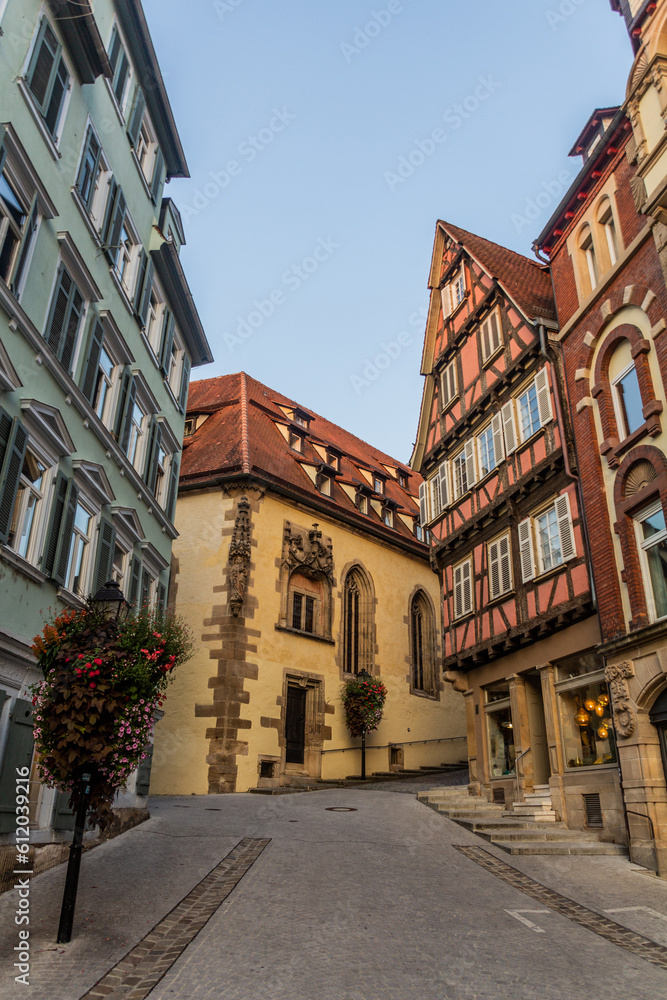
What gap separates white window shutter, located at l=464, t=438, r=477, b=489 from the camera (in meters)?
18.3

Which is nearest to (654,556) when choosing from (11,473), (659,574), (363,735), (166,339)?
(659,574)

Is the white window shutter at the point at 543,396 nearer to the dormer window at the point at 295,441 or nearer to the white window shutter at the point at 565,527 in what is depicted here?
the white window shutter at the point at 565,527

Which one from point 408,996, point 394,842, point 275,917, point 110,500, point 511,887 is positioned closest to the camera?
point 408,996

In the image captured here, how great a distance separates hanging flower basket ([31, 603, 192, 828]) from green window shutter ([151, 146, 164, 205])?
40.2 ft

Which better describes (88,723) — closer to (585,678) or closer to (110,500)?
(110,500)

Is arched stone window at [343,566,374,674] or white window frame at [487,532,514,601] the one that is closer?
white window frame at [487,532,514,601]

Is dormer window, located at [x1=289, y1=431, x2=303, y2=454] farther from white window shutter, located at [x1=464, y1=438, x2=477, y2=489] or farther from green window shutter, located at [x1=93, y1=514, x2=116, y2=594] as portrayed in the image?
green window shutter, located at [x1=93, y1=514, x2=116, y2=594]

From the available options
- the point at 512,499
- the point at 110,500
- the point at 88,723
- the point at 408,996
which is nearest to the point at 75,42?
the point at 110,500

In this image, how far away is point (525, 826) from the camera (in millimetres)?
13188

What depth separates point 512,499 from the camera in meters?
16.3

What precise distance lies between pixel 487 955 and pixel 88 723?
12.9 feet

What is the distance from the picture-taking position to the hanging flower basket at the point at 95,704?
22.4 feet

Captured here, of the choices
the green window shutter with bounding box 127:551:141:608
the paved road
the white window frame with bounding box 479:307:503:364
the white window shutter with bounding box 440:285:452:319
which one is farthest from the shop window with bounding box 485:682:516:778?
the white window shutter with bounding box 440:285:452:319

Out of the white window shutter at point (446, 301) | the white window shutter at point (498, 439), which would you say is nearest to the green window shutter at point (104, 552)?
the white window shutter at point (498, 439)
